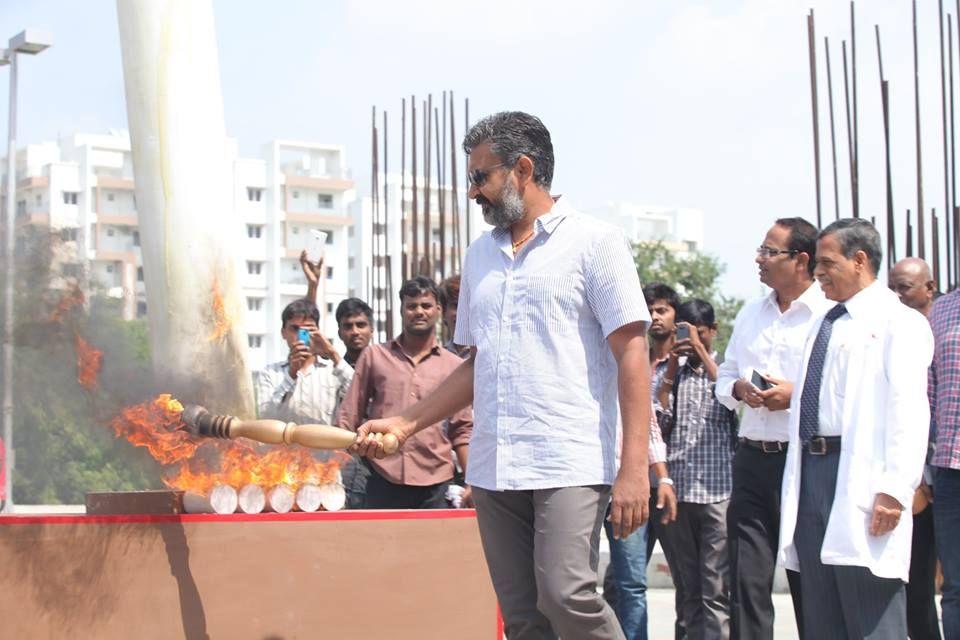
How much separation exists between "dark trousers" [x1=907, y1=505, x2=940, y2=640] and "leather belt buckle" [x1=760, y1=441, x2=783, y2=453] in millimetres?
796

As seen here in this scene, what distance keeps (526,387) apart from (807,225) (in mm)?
2454

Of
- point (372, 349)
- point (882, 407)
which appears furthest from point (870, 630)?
point (372, 349)

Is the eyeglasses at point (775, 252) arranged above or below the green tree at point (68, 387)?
above

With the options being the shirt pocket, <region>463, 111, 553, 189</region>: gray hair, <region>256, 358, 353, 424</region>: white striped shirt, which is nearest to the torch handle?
the shirt pocket

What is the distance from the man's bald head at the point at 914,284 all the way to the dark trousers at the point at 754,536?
5.41 feet

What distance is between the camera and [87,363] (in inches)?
223

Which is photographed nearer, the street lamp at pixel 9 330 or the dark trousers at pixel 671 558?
the street lamp at pixel 9 330

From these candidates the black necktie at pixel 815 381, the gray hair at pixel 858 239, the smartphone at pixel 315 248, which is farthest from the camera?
the smartphone at pixel 315 248

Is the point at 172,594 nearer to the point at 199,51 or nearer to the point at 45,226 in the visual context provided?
the point at 45,226

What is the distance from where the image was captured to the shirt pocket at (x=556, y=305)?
4.29 meters

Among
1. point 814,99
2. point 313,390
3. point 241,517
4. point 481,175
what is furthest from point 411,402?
point 814,99

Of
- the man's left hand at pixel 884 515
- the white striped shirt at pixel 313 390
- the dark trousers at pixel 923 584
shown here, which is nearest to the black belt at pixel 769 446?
the dark trousers at pixel 923 584

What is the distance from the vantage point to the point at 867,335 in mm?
4938

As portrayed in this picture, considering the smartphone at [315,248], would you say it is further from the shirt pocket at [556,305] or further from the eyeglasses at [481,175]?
the shirt pocket at [556,305]
